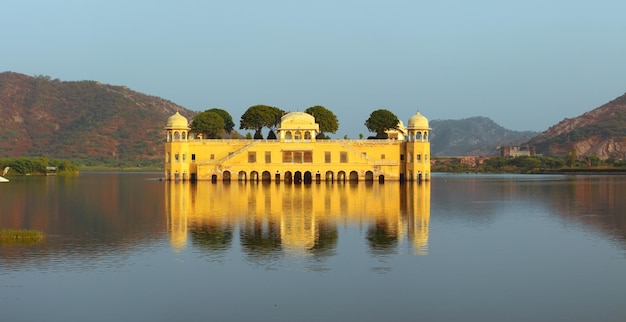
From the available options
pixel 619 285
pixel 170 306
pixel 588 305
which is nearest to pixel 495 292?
pixel 588 305

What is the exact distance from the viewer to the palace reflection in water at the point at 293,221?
76.4ft

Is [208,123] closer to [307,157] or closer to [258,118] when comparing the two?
[258,118]

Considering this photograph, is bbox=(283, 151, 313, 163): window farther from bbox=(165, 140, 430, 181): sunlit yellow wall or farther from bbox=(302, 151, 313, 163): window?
bbox=(165, 140, 430, 181): sunlit yellow wall

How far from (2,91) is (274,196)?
6028 inches

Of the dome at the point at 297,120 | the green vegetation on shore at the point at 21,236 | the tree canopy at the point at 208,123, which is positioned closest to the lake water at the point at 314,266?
the green vegetation on shore at the point at 21,236

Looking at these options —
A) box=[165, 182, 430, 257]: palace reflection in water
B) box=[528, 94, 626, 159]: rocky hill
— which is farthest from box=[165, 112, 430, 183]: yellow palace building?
box=[528, 94, 626, 159]: rocky hill

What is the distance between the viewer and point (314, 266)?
1925 centimetres

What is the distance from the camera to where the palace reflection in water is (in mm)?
23281

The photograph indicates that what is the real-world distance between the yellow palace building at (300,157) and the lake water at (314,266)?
37863mm

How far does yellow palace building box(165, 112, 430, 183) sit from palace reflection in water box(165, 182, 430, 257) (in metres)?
26.5

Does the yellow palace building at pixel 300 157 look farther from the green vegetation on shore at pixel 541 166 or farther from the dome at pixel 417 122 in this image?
the green vegetation on shore at pixel 541 166

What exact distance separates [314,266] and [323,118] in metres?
65.7

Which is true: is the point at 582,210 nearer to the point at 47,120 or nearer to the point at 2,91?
the point at 47,120

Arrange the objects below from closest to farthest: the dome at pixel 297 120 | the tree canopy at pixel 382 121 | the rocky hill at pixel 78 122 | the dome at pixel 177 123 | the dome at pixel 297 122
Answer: the dome at pixel 297 122
the dome at pixel 297 120
the dome at pixel 177 123
the tree canopy at pixel 382 121
the rocky hill at pixel 78 122
